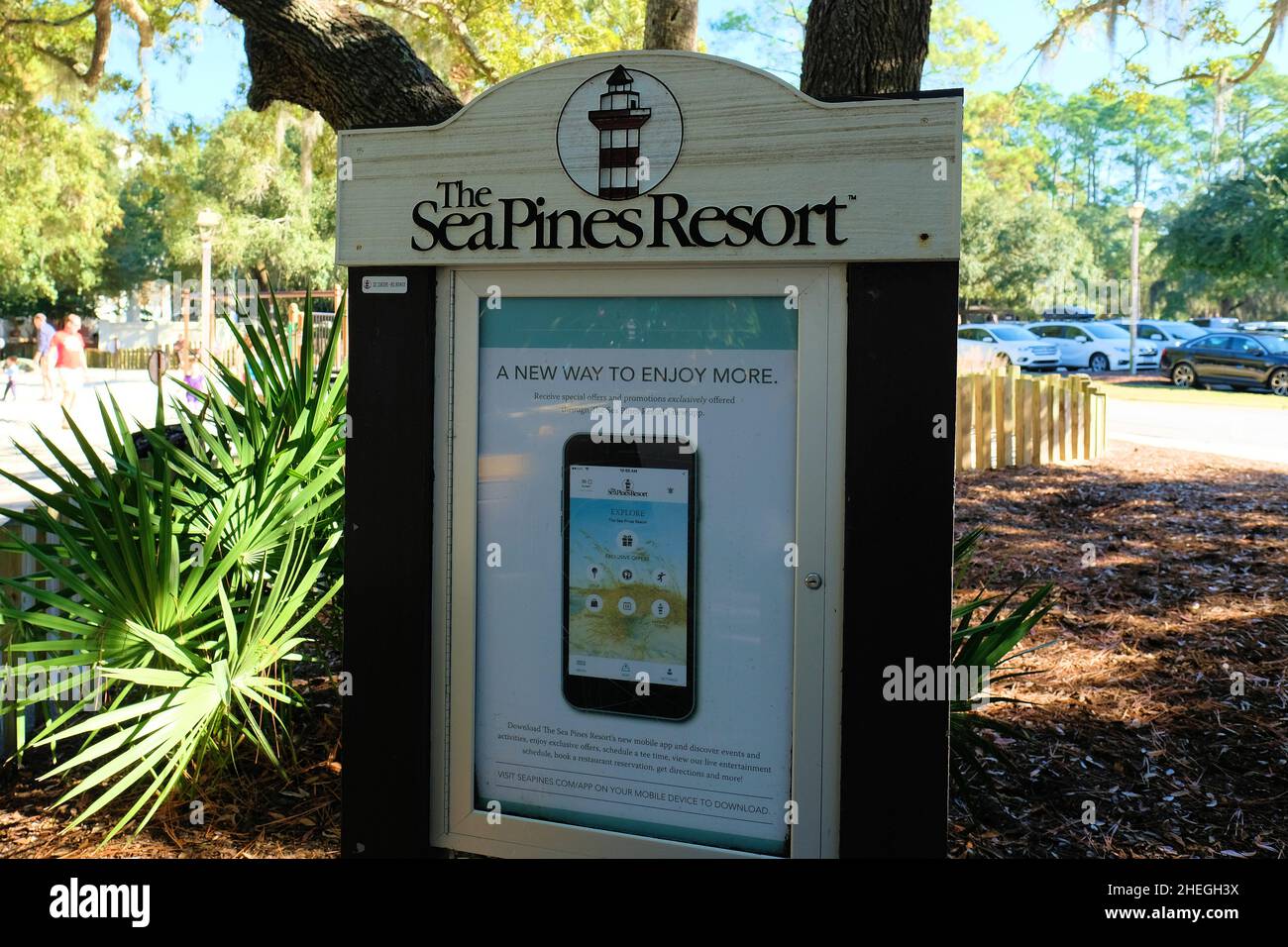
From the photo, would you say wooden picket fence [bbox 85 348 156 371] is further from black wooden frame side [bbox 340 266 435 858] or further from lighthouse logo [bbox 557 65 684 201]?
lighthouse logo [bbox 557 65 684 201]

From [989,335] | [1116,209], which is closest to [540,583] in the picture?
[989,335]

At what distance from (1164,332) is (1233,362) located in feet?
44.8

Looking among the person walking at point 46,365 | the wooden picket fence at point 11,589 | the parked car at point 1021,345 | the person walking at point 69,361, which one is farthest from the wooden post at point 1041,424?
the parked car at point 1021,345

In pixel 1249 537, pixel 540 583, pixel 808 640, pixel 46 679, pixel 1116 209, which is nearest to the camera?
pixel 808 640

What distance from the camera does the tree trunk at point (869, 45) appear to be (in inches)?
202

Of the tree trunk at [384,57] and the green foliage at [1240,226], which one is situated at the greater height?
the green foliage at [1240,226]

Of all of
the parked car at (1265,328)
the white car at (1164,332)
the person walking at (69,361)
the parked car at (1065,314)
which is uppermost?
the parked car at (1065,314)

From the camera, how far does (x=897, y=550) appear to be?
8.55 ft

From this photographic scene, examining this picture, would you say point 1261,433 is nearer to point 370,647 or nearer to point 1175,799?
point 1175,799

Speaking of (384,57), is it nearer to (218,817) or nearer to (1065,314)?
(218,817)

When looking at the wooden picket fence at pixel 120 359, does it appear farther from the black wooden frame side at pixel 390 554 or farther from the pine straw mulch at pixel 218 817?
the black wooden frame side at pixel 390 554

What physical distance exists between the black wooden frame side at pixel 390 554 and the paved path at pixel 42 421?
5.88 meters

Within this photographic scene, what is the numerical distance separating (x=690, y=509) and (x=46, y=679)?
2401mm

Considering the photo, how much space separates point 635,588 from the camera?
2855 mm
